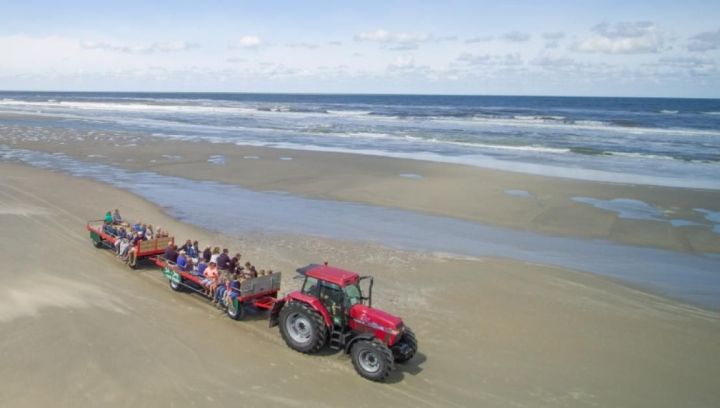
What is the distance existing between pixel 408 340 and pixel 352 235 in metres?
7.86

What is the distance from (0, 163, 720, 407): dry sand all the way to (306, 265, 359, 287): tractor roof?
54.9 inches

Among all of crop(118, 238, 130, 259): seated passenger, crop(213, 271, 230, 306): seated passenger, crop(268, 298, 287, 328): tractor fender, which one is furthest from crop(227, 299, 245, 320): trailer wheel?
crop(118, 238, 130, 259): seated passenger

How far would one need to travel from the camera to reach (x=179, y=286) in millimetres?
11961

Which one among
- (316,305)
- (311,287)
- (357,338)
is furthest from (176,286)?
(357,338)

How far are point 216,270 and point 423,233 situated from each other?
306 inches

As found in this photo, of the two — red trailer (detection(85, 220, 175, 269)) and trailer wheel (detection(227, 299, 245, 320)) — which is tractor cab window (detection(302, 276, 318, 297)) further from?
red trailer (detection(85, 220, 175, 269))

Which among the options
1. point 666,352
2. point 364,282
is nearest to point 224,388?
point 364,282

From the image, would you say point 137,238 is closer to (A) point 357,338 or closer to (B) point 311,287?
(B) point 311,287

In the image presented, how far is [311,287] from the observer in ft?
31.1

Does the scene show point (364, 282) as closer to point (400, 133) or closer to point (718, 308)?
point (718, 308)

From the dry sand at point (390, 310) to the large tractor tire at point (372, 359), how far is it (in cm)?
18

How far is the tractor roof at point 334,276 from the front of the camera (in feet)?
29.9

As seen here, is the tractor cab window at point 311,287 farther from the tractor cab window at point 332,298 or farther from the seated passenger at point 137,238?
the seated passenger at point 137,238

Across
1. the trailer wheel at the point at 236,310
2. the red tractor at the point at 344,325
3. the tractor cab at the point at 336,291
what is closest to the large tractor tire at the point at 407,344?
the red tractor at the point at 344,325
